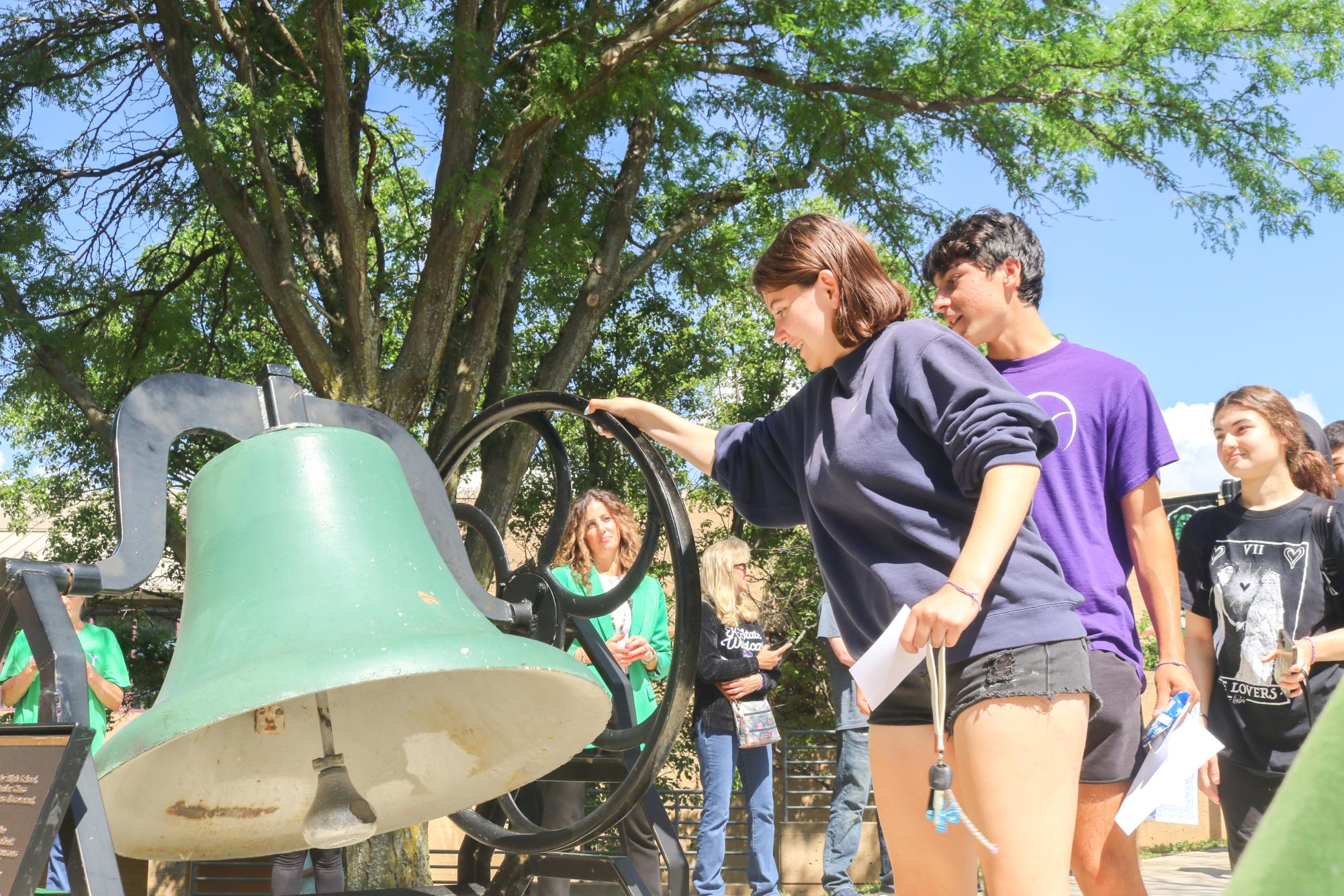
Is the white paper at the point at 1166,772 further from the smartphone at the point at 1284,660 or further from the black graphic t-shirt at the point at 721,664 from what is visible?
the black graphic t-shirt at the point at 721,664

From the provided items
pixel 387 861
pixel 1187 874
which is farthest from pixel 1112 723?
pixel 1187 874

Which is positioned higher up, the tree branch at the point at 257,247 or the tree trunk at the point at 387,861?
the tree branch at the point at 257,247

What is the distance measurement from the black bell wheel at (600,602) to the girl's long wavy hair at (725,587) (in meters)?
3.00

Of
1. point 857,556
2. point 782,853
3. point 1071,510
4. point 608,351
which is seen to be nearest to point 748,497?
point 857,556

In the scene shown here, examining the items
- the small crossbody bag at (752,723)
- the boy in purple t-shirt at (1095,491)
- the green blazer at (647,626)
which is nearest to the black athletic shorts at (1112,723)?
the boy in purple t-shirt at (1095,491)

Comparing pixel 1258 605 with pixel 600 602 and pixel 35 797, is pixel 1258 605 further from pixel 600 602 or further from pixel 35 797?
pixel 35 797

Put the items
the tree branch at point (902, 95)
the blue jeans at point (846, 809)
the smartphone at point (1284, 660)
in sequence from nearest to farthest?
the smartphone at point (1284, 660) < the blue jeans at point (846, 809) < the tree branch at point (902, 95)

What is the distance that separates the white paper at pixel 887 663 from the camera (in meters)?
1.79

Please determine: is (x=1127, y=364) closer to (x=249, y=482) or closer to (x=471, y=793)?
(x=471, y=793)

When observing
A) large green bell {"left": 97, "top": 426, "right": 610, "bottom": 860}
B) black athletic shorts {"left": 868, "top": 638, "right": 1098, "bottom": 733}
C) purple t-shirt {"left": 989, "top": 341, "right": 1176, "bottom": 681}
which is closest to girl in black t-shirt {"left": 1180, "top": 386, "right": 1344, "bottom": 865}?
purple t-shirt {"left": 989, "top": 341, "right": 1176, "bottom": 681}

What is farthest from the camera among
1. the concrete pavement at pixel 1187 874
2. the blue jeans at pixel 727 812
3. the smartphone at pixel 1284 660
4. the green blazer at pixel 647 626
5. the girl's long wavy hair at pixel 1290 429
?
the concrete pavement at pixel 1187 874

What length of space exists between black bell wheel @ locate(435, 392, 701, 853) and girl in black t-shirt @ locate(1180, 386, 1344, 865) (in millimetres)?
1502

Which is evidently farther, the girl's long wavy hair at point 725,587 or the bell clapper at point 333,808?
the girl's long wavy hair at point 725,587

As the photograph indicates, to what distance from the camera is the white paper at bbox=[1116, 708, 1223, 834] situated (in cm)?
212
